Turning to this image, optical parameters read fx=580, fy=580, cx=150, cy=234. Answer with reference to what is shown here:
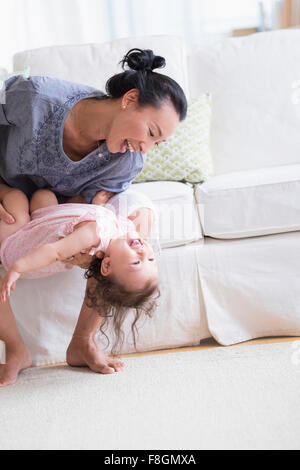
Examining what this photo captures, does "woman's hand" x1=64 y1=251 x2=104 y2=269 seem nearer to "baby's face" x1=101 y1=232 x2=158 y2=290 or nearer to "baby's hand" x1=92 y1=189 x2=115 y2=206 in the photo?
"baby's face" x1=101 y1=232 x2=158 y2=290

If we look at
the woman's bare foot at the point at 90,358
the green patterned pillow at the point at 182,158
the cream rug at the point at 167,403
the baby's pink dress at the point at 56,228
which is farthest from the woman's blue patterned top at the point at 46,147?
the cream rug at the point at 167,403

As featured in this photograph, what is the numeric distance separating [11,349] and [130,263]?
47 cm

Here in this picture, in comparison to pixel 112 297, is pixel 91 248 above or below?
above

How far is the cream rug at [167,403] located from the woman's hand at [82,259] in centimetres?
31

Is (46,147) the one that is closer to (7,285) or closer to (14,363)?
(7,285)

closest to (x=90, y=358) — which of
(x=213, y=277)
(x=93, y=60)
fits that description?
(x=213, y=277)

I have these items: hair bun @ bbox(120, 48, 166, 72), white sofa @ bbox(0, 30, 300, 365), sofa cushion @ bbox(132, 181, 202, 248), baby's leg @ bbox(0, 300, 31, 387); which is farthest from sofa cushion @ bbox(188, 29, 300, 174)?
baby's leg @ bbox(0, 300, 31, 387)

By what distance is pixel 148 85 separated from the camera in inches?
57.7

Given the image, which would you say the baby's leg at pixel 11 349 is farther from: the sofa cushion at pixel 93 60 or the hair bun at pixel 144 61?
the sofa cushion at pixel 93 60

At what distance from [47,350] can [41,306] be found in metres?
0.14

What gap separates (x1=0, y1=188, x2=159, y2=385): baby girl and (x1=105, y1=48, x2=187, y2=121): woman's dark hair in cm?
33

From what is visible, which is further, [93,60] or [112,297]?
[93,60]

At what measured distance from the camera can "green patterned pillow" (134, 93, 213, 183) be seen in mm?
2053
